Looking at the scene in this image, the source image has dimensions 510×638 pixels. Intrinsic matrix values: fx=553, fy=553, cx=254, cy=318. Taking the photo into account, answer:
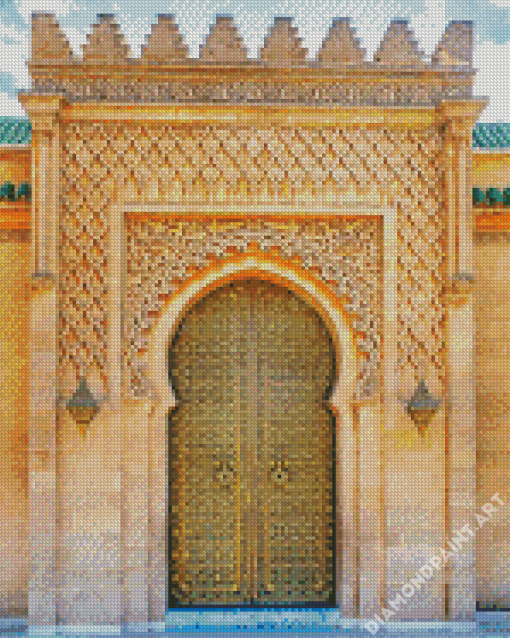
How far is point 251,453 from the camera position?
12.4 ft

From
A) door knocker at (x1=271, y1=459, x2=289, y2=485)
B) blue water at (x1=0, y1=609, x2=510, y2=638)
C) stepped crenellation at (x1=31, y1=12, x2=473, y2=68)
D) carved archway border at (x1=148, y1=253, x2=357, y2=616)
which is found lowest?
blue water at (x1=0, y1=609, x2=510, y2=638)

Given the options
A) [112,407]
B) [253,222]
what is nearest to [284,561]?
[112,407]

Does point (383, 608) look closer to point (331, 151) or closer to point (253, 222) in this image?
point (253, 222)

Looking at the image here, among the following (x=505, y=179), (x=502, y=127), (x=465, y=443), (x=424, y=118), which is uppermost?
(x=502, y=127)

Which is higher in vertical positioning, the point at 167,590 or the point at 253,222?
the point at 253,222

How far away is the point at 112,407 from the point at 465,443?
2.29 m

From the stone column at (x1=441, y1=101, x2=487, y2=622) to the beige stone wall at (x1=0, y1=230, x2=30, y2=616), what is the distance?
282 cm

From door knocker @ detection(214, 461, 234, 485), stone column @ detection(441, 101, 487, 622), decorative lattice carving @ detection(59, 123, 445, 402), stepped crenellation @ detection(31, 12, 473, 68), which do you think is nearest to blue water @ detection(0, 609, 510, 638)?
stone column @ detection(441, 101, 487, 622)

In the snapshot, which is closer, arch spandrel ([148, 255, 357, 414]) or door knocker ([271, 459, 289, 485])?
arch spandrel ([148, 255, 357, 414])

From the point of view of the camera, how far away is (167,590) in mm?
3666

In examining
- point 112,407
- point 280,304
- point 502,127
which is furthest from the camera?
point 502,127

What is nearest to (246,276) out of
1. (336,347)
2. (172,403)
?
(336,347)

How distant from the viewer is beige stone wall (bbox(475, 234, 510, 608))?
3812 mm

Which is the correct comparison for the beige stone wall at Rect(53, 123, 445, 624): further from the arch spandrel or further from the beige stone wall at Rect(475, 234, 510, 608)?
the beige stone wall at Rect(475, 234, 510, 608)
